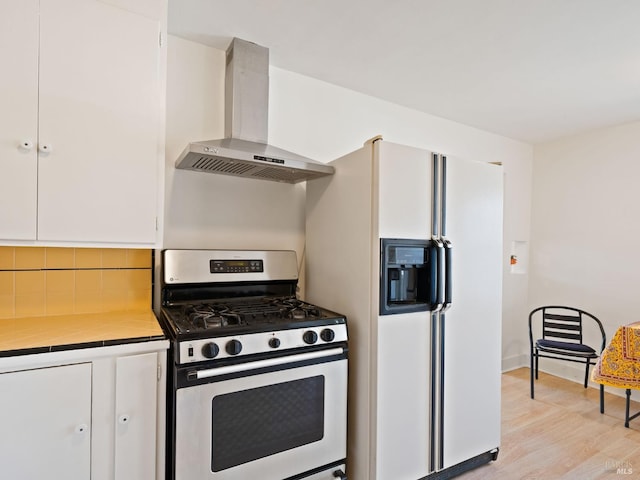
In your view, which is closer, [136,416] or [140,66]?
[136,416]

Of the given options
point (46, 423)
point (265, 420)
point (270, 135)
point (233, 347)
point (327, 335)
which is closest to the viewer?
point (46, 423)

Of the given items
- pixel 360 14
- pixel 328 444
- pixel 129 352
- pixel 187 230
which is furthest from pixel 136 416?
pixel 360 14

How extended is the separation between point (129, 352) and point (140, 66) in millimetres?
1195

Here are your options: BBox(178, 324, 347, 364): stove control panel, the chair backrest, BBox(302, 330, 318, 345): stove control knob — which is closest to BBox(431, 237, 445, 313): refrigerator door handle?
BBox(178, 324, 347, 364): stove control panel

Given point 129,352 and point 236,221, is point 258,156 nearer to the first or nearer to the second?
point 236,221

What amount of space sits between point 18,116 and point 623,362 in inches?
143

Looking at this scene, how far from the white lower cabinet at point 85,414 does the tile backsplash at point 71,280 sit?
63cm

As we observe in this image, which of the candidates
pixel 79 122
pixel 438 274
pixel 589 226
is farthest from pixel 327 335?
pixel 589 226

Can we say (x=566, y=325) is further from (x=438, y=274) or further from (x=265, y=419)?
(x=265, y=419)

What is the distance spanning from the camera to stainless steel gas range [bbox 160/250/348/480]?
141 centimetres

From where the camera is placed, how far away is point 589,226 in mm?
3432

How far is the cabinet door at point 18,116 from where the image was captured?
1.33 metres

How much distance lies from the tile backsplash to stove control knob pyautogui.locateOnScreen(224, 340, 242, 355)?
0.74 meters

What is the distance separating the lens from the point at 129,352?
1.34 m
